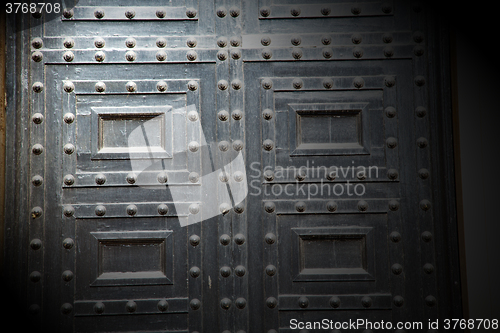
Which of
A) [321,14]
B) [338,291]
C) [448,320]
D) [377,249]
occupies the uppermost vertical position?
[321,14]

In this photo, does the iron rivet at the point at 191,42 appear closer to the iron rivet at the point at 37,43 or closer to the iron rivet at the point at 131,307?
the iron rivet at the point at 37,43

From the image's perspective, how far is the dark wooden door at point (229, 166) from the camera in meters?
1.48

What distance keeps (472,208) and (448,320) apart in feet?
1.42

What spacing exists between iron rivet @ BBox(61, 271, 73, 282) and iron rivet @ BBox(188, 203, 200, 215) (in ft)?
1.65

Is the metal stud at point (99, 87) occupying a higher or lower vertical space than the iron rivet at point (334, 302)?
higher

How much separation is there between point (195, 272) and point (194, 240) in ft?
0.39

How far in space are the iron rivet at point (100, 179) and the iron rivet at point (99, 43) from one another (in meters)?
0.50

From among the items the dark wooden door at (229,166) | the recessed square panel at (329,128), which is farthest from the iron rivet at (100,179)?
the recessed square panel at (329,128)

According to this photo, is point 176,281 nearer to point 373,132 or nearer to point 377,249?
point 377,249

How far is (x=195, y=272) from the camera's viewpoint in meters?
1.48

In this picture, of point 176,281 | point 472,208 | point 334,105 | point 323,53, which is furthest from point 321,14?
point 176,281

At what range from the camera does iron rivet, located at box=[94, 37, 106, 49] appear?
59.8 inches

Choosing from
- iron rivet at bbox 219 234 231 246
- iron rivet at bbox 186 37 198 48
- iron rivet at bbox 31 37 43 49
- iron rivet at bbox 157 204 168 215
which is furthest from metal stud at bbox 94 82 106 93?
iron rivet at bbox 219 234 231 246

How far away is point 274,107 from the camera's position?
1532mm
